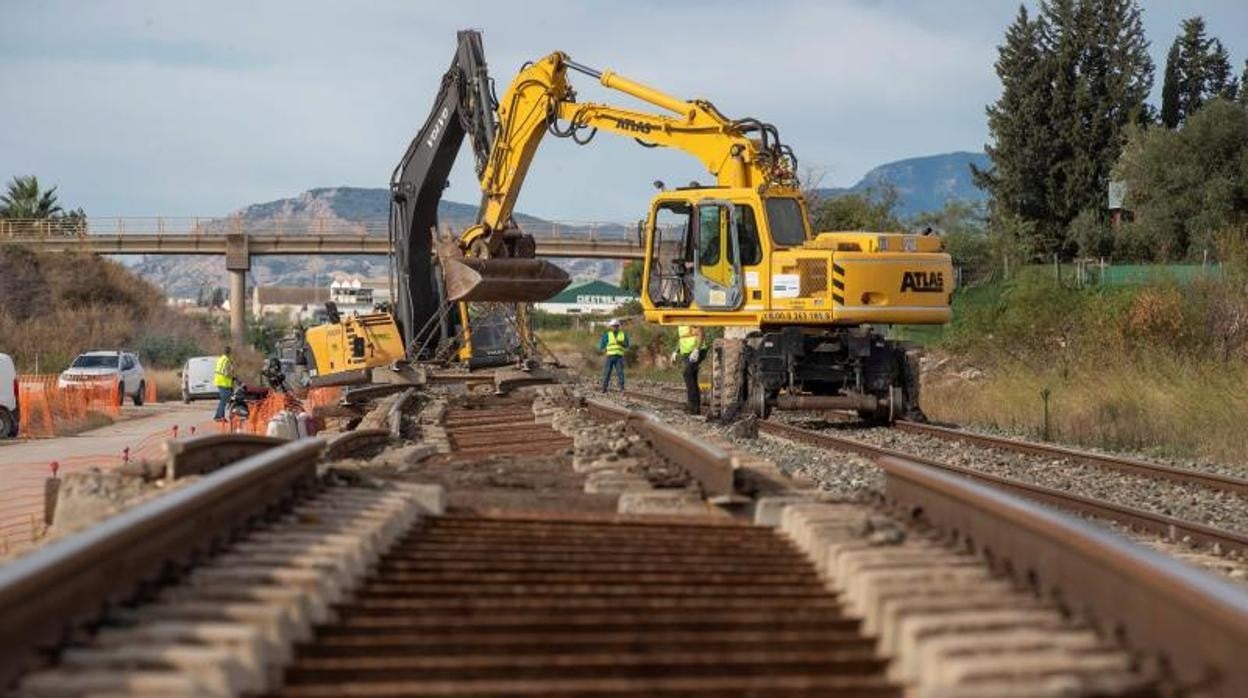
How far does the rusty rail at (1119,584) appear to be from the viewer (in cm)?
416

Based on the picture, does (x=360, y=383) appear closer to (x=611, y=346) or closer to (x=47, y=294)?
(x=611, y=346)

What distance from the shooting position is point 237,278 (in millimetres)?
93750

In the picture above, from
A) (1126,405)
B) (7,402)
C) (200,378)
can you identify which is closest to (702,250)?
(1126,405)

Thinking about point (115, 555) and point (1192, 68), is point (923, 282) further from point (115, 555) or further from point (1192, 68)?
point (1192, 68)

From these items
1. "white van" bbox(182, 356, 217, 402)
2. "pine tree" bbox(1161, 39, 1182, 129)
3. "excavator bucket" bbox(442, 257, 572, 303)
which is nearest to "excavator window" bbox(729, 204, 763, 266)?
"excavator bucket" bbox(442, 257, 572, 303)

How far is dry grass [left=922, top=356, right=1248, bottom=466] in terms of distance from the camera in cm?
2067

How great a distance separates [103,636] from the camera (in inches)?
182

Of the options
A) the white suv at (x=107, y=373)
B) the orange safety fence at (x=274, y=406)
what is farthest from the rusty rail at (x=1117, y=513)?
the white suv at (x=107, y=373)

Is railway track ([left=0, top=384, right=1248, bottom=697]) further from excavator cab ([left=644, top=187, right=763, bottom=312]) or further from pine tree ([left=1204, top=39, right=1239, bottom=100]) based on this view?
pine tree ([left=1204, top=39, right=1239, bottom=100])

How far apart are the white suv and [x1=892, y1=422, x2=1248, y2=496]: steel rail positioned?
90.6 ft

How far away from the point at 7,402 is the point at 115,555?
2652 cm

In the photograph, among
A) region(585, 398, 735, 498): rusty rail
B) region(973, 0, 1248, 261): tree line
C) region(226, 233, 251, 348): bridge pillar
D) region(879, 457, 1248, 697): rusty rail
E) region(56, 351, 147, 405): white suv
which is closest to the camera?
region(879, 457, 1248, 697): rusty rail

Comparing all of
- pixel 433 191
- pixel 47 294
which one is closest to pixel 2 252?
pixel 47 294

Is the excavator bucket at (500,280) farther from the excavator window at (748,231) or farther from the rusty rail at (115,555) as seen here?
the rusty rail at (115,555)
